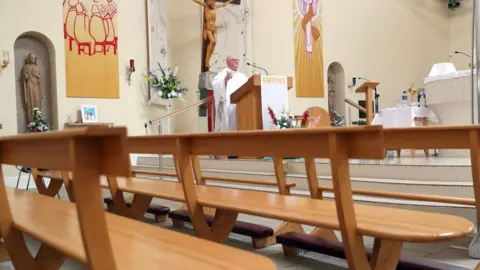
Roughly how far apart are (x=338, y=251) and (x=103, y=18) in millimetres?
7315

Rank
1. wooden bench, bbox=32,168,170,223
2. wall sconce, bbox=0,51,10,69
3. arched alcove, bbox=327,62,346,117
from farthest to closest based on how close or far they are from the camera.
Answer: arched alcove, bbox=327,62,346,117 → wall sconce, bbox=0,51,10,69 → wooden bench, bbox=32,168,170,223

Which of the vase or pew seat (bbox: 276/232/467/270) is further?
the vase

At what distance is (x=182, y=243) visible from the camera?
162 cm

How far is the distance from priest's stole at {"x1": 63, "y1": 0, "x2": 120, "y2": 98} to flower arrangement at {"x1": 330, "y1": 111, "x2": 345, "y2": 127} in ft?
14.8

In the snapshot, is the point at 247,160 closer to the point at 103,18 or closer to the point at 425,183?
the point at 425,183

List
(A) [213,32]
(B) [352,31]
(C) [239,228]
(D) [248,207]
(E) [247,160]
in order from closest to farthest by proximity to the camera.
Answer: (D) [248,207] → (C) [239,228] → (E) [247,160] → (A) [213,32] → (B) [352,31]

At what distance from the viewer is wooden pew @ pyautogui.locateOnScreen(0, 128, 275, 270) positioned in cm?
101

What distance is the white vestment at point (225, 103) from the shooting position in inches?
274

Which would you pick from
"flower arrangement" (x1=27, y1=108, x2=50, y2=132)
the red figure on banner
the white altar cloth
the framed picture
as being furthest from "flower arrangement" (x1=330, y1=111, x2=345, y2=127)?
"flower arrangement" (x1=27, y1=108, x2=50, y2=132)

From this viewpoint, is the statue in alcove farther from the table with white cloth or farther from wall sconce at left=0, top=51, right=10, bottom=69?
wall sconce at left=0, top=51, right=10, bottom=69

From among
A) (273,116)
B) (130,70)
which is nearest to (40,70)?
(130,70)

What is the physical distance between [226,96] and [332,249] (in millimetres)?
4717

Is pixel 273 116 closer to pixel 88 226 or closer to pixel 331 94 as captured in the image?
pixel 88 226

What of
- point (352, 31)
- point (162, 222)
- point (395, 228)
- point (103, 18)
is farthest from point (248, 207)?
point (352, 31)
